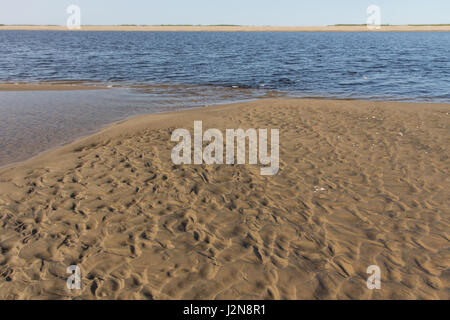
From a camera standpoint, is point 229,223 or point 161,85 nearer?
point 229,223

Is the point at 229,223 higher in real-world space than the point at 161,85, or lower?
lower

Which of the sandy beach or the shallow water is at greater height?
the shallow water

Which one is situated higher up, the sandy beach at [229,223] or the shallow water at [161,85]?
the shallow water at [161,85]

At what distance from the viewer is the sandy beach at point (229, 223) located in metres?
3.92

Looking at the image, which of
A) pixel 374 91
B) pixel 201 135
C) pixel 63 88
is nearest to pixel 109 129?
pixel 201 135

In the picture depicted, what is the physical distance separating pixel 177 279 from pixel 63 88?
1921 cm

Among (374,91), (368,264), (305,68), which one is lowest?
(368,264)

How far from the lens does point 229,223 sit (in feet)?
17.0

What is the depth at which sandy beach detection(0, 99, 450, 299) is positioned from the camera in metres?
3.92

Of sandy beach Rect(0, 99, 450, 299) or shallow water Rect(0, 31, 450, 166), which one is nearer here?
sandy beach Rect(0, 99, 450, 299)

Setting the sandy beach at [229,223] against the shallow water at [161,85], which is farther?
the shallow water at [161,85]

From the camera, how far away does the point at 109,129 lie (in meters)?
11.0

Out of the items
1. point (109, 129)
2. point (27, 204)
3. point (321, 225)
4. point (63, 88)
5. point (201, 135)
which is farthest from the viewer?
point (63, 88)
